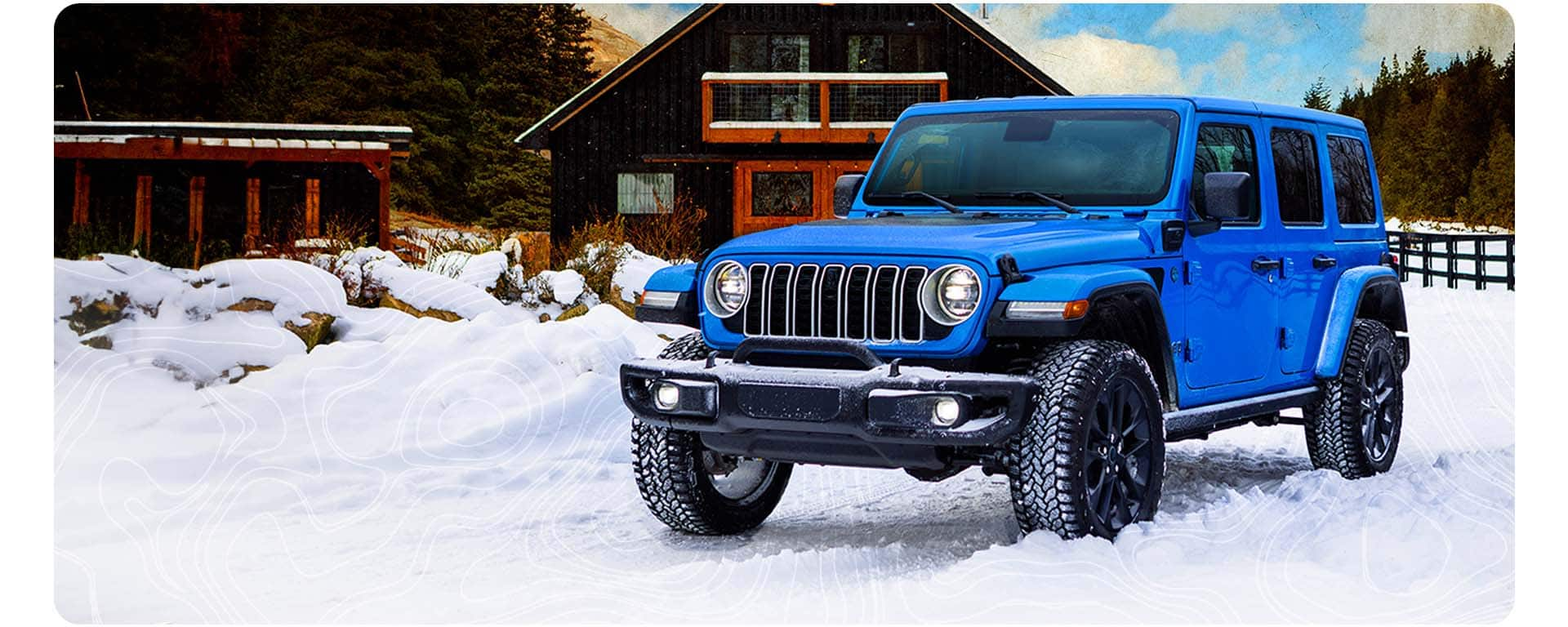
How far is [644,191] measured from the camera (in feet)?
86.5

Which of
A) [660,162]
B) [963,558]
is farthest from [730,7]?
[963,558]

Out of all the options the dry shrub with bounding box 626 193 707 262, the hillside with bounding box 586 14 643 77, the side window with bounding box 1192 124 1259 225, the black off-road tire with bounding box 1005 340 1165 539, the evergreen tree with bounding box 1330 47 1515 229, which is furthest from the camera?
the hillside with bounding box 586 14 643 77

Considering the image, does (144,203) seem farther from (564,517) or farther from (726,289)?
(726,289)

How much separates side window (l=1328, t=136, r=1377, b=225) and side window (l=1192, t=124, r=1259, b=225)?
1044mm

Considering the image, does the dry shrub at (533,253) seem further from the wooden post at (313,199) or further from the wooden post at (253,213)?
the wooden post at (313,199)

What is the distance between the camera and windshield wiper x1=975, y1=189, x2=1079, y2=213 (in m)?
6.75

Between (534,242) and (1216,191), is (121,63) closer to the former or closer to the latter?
(534,242)

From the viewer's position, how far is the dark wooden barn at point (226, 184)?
49.5ft

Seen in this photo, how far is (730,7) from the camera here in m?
25.0

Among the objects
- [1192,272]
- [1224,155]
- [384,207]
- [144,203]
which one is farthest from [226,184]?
[1192,272]

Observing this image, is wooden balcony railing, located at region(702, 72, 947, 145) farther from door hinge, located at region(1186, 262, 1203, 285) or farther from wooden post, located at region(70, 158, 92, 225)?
door hinge, located at region(1186, 262, 1203, 285)

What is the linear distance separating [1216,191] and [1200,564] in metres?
1.61

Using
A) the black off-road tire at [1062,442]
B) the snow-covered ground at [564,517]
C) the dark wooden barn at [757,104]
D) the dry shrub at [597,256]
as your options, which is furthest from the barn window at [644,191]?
the black off-road tire at [1062,442]

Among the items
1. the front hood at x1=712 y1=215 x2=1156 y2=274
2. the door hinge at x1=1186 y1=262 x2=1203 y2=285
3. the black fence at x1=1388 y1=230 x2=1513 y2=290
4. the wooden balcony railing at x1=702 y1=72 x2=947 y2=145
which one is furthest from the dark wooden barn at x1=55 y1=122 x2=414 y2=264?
the black fence at x1=1388 y1=230 x2=1513 y2=290
